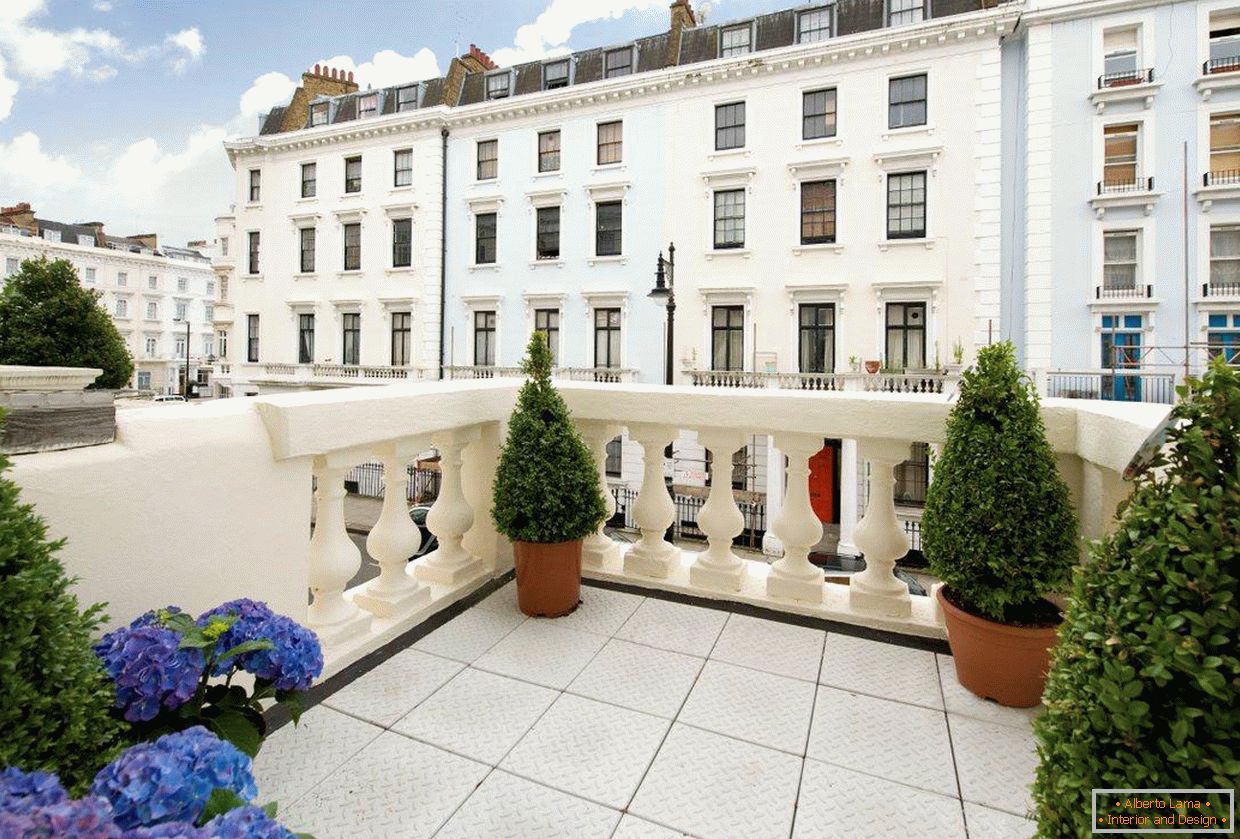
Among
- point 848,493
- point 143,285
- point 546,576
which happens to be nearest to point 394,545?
point 546,576

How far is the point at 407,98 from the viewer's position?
2436 cm

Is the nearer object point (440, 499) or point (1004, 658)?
point (1004, 658)

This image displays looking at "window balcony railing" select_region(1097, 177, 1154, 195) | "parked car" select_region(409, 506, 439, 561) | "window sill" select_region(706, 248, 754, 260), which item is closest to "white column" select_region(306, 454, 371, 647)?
"parked car" select_region(409, 506, 439, 561)

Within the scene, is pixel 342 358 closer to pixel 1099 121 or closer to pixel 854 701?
pixel 854 701

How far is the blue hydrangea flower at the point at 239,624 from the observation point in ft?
5.41

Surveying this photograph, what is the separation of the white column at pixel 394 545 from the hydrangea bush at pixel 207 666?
120 centimetres

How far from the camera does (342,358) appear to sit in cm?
2367

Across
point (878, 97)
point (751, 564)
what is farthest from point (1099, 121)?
point (751, 564)

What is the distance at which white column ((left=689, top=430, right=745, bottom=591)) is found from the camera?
3.46 meters

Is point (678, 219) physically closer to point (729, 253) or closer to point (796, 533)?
point (729, 253)

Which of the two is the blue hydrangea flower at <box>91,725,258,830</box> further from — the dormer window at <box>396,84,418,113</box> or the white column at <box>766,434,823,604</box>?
the dormer window at <box>396,84,418,113</box>

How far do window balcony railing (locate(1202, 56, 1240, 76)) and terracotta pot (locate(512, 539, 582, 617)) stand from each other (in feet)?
70.0

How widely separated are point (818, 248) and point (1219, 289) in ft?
32.2

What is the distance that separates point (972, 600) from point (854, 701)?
0.67 metres
